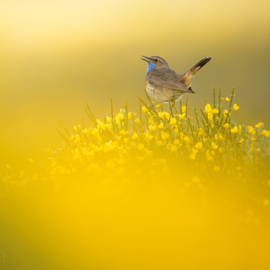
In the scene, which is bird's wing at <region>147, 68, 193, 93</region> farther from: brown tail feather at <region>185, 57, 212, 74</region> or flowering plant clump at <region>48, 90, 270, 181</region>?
flowering plant clump at <region>48, 90, 270, 181</region>

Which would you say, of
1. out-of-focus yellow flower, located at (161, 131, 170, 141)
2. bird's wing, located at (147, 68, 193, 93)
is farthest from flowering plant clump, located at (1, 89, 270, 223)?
bird's wing, located at (147, 68, 193, 93)

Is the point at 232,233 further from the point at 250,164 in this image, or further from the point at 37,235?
the point at 37,235

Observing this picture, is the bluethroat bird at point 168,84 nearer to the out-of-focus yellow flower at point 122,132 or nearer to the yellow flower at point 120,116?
the yellow flower at point 120,116

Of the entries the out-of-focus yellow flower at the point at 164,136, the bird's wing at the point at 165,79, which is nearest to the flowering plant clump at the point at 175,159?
the out-of-focus yellow flower at the point at 164,136

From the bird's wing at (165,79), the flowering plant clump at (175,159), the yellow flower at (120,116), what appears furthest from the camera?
the bird's wing at (165,79)

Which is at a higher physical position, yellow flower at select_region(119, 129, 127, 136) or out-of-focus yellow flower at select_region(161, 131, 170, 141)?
yellow flower at select_region(119, 129, 127, 136)

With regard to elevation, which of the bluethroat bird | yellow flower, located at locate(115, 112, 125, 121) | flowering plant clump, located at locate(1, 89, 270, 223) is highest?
the bluethroat bird

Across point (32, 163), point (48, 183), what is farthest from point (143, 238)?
point (32, 163)

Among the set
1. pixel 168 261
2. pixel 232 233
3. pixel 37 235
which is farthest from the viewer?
pixel 37 235

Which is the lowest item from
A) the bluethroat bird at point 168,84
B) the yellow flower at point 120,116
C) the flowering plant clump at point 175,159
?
the flowering plant clump at point 175,159
